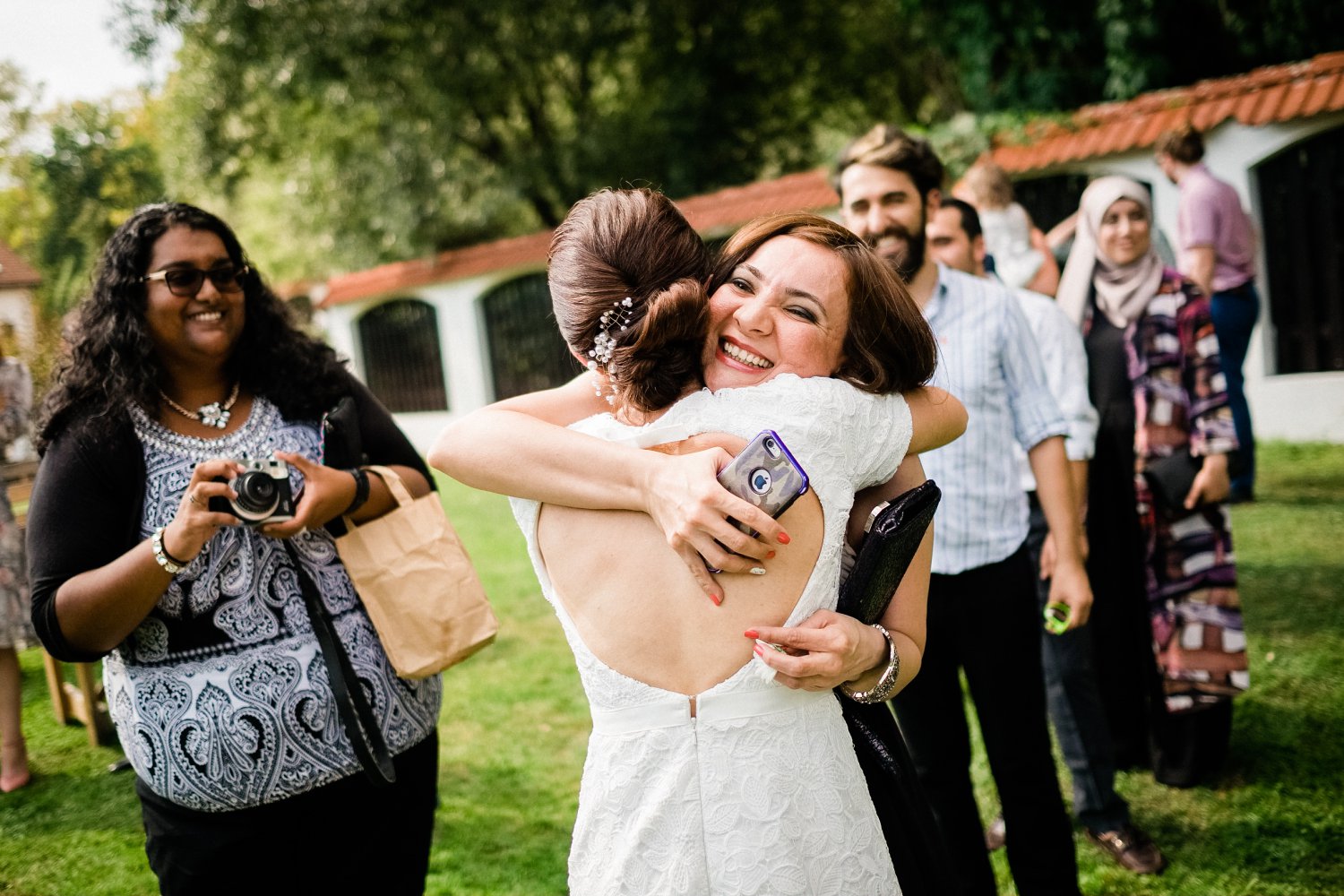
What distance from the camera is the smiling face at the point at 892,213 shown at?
8.74ft

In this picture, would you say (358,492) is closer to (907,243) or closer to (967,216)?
(907,243)

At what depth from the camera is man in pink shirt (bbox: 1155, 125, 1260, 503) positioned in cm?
605

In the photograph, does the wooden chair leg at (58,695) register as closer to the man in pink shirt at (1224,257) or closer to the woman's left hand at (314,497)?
the woman's left hand at (314,497)

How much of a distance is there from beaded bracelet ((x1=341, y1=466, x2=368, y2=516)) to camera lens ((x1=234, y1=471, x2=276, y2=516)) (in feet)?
0.74

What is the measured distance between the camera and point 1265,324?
838cm

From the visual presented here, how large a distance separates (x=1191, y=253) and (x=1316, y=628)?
9.58ft

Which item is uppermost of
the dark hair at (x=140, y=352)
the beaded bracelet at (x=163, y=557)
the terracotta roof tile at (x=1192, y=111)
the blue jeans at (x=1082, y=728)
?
the terracotta roof tile at (x=1192, y=111)

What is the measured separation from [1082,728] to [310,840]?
2.33 m

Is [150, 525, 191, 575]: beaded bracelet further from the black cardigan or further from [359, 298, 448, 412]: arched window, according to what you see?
[359, 298, 448, 412]: arched window

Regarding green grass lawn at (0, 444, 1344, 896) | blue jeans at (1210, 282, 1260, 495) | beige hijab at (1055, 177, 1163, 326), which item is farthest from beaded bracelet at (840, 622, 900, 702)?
blue jeans at (1210, 282, 1260, 495)

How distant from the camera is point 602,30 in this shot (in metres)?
15.4

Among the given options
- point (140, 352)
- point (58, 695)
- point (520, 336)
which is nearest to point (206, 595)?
point (140, 352)

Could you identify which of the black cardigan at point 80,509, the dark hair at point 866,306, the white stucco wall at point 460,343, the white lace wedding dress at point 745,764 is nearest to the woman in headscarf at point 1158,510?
the dark hair at point 866,306

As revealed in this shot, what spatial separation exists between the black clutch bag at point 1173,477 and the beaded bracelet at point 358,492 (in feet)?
8.86
